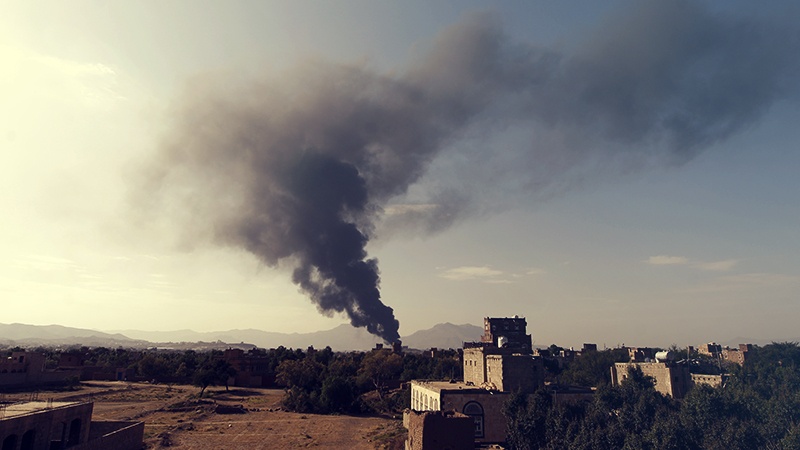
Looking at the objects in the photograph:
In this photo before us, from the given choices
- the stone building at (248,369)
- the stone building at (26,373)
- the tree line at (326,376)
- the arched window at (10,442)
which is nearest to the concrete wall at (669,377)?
the tree line at (326,376)

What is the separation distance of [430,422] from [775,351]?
10384 centimetres

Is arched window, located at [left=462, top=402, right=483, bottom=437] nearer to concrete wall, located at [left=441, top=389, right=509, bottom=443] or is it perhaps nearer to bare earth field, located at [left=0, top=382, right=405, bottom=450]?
concrete wall, located at [left=441, top=389, right=509, bottom=443]

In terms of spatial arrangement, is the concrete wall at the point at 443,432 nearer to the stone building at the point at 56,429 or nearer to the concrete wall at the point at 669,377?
the stone building at the point at 56,429

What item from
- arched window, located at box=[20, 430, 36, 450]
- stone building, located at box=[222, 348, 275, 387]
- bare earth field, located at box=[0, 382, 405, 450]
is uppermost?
arched window, located at box=[20, 430, 36, 450]

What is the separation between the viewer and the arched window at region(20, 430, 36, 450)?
29.9 m

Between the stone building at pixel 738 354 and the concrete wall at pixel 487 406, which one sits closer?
the concrete wall at pixel 487 406

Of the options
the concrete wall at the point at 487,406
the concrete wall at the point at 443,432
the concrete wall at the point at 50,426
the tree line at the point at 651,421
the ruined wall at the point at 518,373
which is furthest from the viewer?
the ruined wall at the point at 518,373

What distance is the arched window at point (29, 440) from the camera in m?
29.9

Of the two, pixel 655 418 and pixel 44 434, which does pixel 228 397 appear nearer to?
pixel 44 434

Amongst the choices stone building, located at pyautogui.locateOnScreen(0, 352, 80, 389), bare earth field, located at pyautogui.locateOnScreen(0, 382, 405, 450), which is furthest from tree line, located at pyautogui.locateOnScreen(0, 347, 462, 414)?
stone building, located at pyautogui.locateOnScreen(0, 352, 80, 389)

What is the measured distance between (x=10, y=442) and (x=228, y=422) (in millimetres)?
34744

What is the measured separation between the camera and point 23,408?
107 ft

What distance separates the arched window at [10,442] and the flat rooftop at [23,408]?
128 centimetres

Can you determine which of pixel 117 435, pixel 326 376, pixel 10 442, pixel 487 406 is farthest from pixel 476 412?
pixel 326 376
